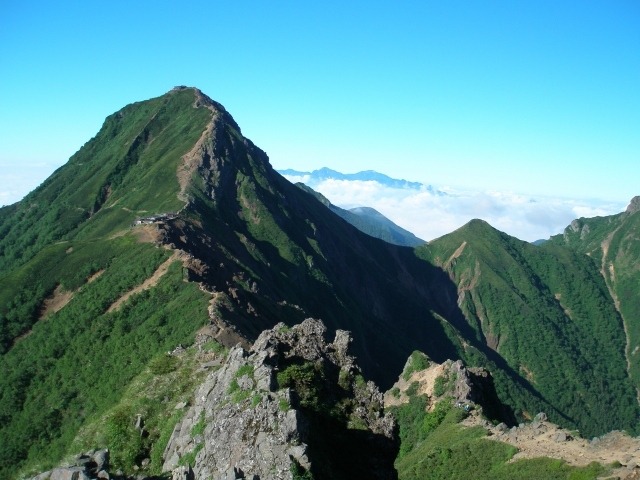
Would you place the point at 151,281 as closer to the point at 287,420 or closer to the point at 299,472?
the point at 287,420

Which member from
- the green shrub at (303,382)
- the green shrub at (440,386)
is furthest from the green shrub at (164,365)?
the green shrub at (440,386)

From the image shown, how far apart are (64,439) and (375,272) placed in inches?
5683

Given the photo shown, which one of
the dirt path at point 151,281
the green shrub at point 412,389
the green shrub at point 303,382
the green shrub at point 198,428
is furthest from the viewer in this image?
the dirt path at point 151,281

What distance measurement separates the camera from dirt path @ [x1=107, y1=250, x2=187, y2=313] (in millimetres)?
80938

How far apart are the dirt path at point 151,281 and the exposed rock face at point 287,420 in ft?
174

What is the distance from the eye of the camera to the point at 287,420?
22922 mm

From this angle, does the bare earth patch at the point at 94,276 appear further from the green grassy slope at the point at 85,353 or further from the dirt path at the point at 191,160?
the dirt path at the point at 191,160

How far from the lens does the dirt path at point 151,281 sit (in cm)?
8094

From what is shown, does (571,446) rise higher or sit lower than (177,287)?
lower

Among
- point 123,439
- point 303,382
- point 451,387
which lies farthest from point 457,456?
point 123,439

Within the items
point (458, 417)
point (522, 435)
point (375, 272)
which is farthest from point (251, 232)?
point (522, 435)

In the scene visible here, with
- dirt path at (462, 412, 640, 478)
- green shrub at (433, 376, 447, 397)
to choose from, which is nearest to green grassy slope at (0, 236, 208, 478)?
green shrub at (433, 376, 447, 397)

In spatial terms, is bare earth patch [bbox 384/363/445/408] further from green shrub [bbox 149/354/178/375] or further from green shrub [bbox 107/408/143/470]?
green shrub [bbox 107/408/143/470]

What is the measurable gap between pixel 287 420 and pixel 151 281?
211 feet
